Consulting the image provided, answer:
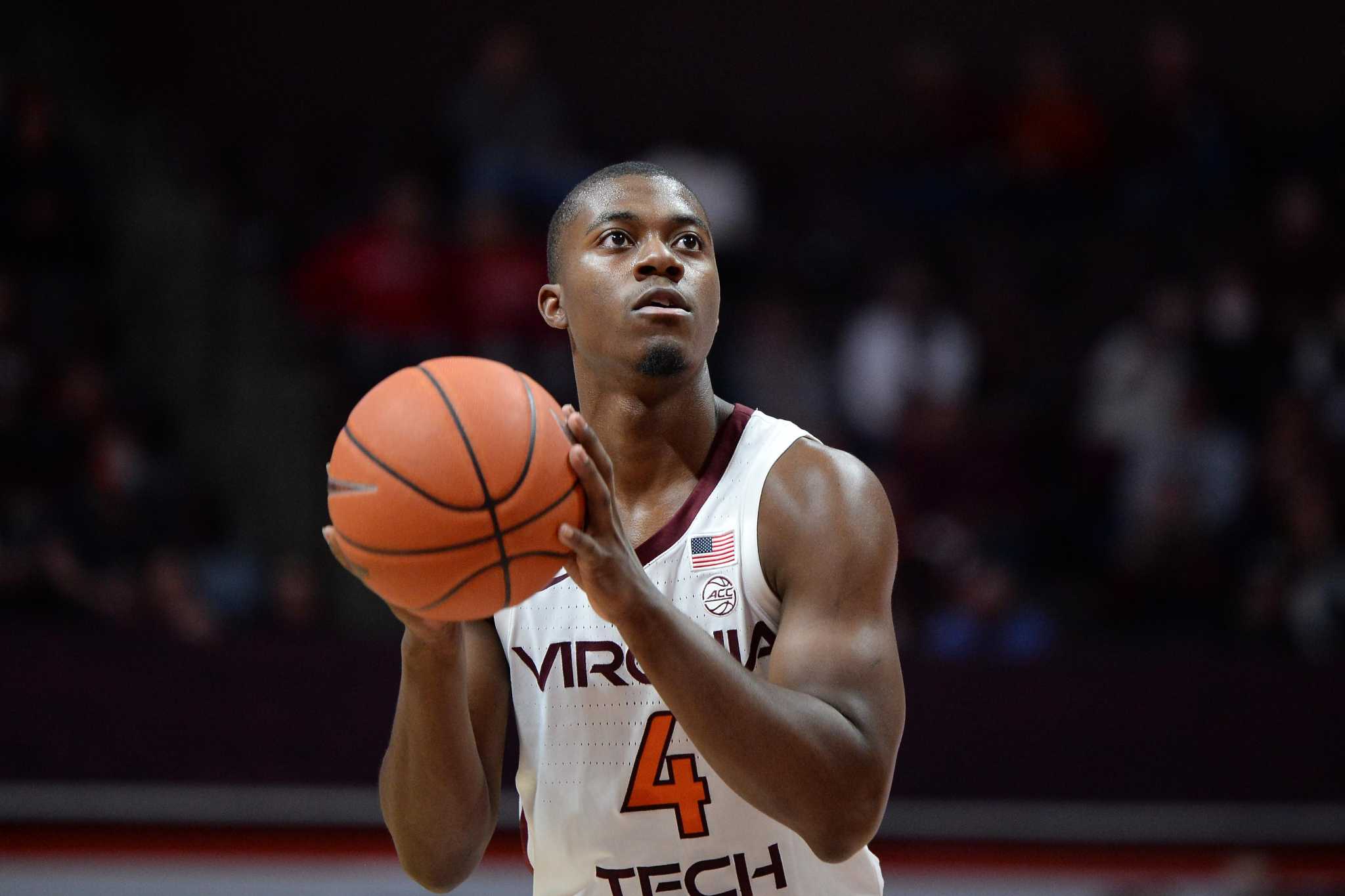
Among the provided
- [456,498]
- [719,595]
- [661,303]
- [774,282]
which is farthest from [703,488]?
[774,282]

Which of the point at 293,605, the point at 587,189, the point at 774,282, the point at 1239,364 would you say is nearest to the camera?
the point at 587,189

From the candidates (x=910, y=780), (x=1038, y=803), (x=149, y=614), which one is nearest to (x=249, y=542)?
(x=149, y=614)

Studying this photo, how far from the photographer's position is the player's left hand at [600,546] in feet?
8.39

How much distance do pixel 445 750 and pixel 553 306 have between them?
1.06 meters

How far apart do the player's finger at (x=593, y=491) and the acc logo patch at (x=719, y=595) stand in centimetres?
58

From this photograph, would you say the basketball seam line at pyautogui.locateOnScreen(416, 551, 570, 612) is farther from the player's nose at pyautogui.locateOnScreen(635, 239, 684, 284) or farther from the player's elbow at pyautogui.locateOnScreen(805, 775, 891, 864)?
the player's nose at pyautogui.locateOnScreen(635, 239, 684, 284)

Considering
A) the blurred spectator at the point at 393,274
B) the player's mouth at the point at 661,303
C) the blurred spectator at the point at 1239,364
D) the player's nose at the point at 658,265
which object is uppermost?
the blurred spectator at the point at 393,274

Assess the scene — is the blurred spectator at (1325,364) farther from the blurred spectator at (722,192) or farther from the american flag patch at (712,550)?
the american flag patch at (712,550)

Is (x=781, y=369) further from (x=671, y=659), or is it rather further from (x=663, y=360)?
(x=671, y=659)

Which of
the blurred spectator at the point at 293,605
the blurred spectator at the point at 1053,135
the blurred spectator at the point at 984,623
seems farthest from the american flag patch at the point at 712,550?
the blurred spectator at the point at 1053,135

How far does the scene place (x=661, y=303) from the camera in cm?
331

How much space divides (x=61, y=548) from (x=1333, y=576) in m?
6.39

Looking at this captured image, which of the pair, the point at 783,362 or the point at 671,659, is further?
the point at 783,362

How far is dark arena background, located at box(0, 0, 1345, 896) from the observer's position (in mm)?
7531
